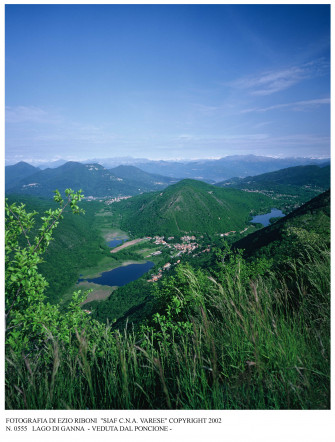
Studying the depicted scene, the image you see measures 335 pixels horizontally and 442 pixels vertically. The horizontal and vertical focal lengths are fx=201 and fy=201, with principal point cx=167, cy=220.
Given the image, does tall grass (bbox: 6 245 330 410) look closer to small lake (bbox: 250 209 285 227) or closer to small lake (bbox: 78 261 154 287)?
small lake (bbox: 78 261 154 287)

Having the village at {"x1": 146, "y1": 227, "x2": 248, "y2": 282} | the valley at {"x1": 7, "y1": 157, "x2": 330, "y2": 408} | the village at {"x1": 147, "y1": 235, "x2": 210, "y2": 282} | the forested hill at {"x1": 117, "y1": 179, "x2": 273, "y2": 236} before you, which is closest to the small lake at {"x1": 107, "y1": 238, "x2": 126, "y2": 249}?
the valley at {"x1": 7, "y1": 157, "x2": 330, "y2": 408}

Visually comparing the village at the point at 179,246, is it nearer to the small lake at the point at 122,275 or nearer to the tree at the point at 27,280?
the small lake at the point at 122,275

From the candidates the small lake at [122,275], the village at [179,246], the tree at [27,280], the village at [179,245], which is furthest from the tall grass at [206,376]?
the village at [179,245]

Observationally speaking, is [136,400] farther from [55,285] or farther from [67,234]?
[67,234]

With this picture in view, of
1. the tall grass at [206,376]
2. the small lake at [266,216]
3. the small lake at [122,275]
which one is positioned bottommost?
the small lake at [122,275]

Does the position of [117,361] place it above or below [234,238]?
above

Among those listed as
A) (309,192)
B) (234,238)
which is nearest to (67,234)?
(234,238)
